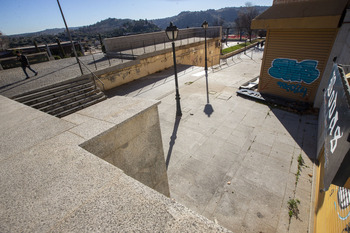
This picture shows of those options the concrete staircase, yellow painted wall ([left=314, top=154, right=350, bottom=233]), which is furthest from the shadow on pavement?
the concrete staircase

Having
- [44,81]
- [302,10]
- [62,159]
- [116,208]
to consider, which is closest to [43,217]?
[116,208]

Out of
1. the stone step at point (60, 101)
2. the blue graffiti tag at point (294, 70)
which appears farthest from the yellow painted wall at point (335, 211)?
the stone step at point (60, 101)

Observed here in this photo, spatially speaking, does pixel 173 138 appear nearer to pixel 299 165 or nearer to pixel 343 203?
pixel 299 165

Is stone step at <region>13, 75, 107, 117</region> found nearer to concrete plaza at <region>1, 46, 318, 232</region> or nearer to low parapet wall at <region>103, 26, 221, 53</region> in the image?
concrete plaza at <region>1, 46, 318, 232</region>

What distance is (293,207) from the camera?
446 cm

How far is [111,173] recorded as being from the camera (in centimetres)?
204

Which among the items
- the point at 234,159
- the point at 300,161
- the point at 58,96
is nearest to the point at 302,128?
the point at 300,161

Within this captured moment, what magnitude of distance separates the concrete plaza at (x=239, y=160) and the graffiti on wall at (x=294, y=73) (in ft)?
6.38

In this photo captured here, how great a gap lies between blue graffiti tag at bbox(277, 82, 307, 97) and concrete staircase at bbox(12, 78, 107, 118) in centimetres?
1081

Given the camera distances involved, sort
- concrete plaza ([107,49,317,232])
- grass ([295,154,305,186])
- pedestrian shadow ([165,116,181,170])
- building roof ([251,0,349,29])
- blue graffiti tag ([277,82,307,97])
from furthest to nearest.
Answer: blue graffiti tag ([277,82,307,97]), building roof ([251,0,349,29]), pedestrian shadow ([165,116,181,170]), grass ([295,154,305,186]), concrete plaza ([107,49,317,232])

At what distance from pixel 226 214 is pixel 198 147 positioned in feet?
9.23

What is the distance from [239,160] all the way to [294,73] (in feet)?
23.1

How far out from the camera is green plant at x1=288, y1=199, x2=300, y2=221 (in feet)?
14.2

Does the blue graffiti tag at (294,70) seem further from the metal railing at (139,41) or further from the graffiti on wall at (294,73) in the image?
the metal railing at (139,41)
